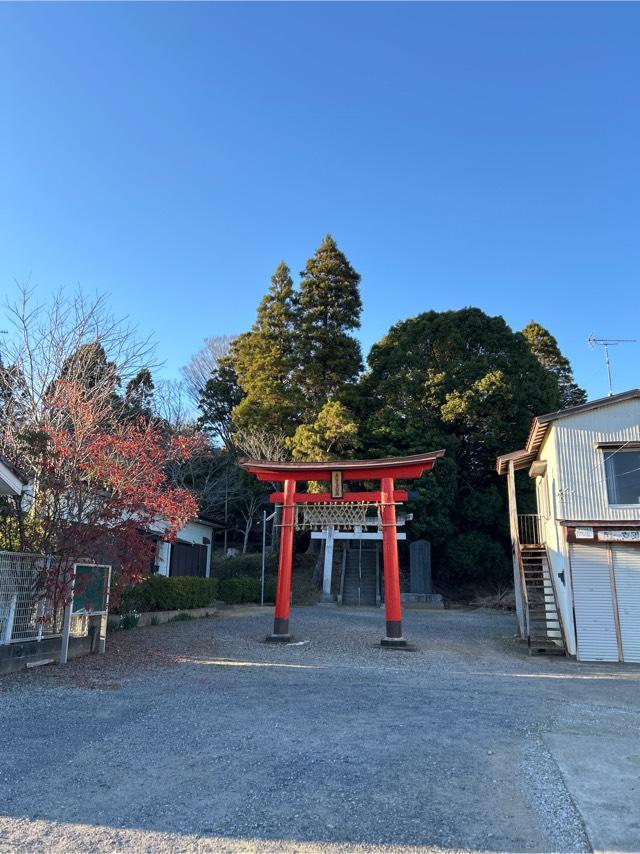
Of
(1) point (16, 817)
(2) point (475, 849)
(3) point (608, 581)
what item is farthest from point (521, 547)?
(1) point (16, 817)

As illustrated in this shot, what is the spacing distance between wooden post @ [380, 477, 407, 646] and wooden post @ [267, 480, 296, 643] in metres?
1.99

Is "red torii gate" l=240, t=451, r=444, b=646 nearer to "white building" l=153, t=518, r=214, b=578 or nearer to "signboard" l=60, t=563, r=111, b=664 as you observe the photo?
"signboard" l=60, t=563, r=111, b=664

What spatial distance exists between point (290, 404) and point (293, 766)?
2204 centimetres

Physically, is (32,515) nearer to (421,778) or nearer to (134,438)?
(134,438)

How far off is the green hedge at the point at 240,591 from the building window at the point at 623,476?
14053 millimetres

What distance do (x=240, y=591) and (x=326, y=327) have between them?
13037 mm

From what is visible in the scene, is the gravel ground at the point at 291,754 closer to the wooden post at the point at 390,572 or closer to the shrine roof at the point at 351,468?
the wooden post at the point at 390,572

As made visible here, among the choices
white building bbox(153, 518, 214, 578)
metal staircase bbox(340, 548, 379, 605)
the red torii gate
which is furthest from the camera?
metal staircase bbox(340, 548, 379, 605)

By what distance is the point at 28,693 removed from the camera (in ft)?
22.5

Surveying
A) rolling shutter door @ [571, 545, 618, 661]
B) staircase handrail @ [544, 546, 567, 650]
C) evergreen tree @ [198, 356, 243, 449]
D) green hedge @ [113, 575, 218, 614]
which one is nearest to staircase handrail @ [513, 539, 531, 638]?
staircase handrail @ [544, 546, 567, 650]

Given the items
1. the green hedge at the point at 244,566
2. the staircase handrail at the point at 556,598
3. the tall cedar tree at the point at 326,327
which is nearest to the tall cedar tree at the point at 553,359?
the tall cedar tree at the point at 326,327

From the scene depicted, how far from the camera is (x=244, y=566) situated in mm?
25484

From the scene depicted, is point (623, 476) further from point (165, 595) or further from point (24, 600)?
point (165, 595)

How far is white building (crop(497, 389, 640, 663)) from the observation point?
10.9 metres
